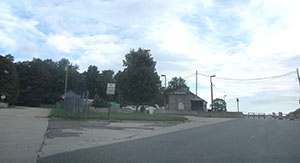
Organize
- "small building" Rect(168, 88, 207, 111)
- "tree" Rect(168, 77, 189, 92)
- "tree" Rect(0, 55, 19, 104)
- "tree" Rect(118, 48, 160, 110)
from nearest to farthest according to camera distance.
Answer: "tree" Rect(118, 48, 160, 110) < "tree" Rect(0, 55, 19, 104) < "small building" Rect(168, 88, 207, 111) < "tree" Rect(168, 77, 189, 92)

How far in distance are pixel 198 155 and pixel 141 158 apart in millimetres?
1557

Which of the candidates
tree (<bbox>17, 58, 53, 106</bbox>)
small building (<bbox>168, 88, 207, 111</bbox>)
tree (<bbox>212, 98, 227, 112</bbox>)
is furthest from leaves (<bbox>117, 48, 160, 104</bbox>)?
tree (<bbox>212, 98, 227, 112</bbox>)

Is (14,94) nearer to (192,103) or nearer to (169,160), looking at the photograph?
(192,103)

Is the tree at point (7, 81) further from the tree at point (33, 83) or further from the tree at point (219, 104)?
the tree at point (219, 104)

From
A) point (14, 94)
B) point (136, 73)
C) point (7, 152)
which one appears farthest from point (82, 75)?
point (7, 152)

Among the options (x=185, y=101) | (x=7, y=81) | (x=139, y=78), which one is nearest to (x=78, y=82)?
(x=7, y=81)

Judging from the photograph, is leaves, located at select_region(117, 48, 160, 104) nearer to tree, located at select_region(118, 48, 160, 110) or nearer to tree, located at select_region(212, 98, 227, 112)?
tree, located at select_region(118, 48, 160, 110)

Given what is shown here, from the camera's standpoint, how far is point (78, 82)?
270ft

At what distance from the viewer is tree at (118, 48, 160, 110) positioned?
3231 cm

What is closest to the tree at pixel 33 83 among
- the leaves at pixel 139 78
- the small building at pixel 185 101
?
the small building at pixel 185 101

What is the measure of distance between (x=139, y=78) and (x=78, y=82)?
5524 cm

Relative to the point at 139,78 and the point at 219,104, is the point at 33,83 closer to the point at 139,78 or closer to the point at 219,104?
the point at 139,78

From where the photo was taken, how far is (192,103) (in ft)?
188

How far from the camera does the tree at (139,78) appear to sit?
106 ft
